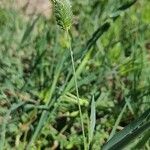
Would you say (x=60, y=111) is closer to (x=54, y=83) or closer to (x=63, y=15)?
(x=54, y=83)

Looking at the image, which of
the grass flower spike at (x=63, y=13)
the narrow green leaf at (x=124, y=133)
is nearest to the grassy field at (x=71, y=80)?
the narrow green leaf at (x=124, y=133)

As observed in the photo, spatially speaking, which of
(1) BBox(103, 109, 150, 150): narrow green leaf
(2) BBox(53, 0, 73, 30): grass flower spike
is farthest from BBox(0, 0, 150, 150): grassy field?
(2) BBox(53, 0, 73, 30): grass flower spike

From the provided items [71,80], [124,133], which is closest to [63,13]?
[124,133]

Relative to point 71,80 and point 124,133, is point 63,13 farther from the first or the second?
point 71,80

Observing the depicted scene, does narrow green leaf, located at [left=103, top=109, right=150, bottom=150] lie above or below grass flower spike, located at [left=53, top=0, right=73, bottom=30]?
below

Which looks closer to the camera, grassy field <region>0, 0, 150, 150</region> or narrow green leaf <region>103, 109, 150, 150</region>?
narrow green leaf <region>103, 109, 150, 150</region>

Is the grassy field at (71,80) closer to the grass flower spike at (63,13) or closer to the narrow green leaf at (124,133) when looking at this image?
the narrow green leaf at (124,133)

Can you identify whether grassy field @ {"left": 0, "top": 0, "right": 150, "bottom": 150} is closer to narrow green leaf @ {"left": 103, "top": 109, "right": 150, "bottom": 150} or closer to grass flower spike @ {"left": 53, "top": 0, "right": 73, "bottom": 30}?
narrow green leaf @ {"left": 103, "top": 109, "right": 150, "bottom": 150}

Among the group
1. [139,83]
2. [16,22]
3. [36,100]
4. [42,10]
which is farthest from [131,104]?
[42,10]
